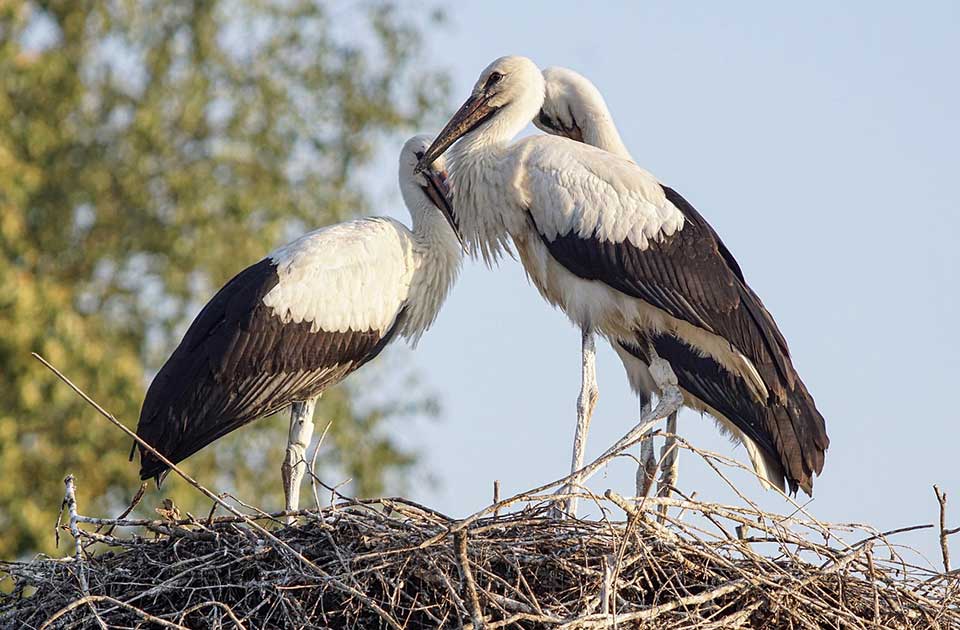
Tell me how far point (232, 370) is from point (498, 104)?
62.0 inches

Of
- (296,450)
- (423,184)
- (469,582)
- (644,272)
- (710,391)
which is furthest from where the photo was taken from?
(423,184)

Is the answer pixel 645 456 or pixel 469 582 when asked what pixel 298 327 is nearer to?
pixel 645 456

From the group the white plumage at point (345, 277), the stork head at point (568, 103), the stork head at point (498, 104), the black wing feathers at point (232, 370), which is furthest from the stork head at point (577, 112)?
the black wing feathers at point (232, 370)

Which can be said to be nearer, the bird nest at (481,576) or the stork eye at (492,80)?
the bird nest at (481,576)

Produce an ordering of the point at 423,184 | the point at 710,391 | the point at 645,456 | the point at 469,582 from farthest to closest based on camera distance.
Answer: the point at 423,184, the point at 645,456, the point at 710,391, the point at 469,582

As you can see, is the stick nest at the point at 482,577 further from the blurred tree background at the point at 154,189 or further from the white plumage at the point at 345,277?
the blurred tree background at the point at 154,189

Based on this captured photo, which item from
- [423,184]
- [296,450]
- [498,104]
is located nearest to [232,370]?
[296,450]

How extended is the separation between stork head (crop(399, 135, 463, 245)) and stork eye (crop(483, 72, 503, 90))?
0.41 meters

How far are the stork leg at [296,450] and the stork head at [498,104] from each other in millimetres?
1165

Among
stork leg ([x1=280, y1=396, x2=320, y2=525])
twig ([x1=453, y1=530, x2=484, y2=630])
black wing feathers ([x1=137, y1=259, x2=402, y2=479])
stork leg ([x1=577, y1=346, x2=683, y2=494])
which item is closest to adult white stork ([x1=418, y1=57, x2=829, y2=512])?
stork leg ([x1=577, y1=346, x2=683, y2=494])

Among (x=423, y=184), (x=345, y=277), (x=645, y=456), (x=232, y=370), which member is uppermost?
(x=423, y=184)

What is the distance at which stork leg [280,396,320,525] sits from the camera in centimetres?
696

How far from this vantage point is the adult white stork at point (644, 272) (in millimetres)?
6703

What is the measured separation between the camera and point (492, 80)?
722cm
